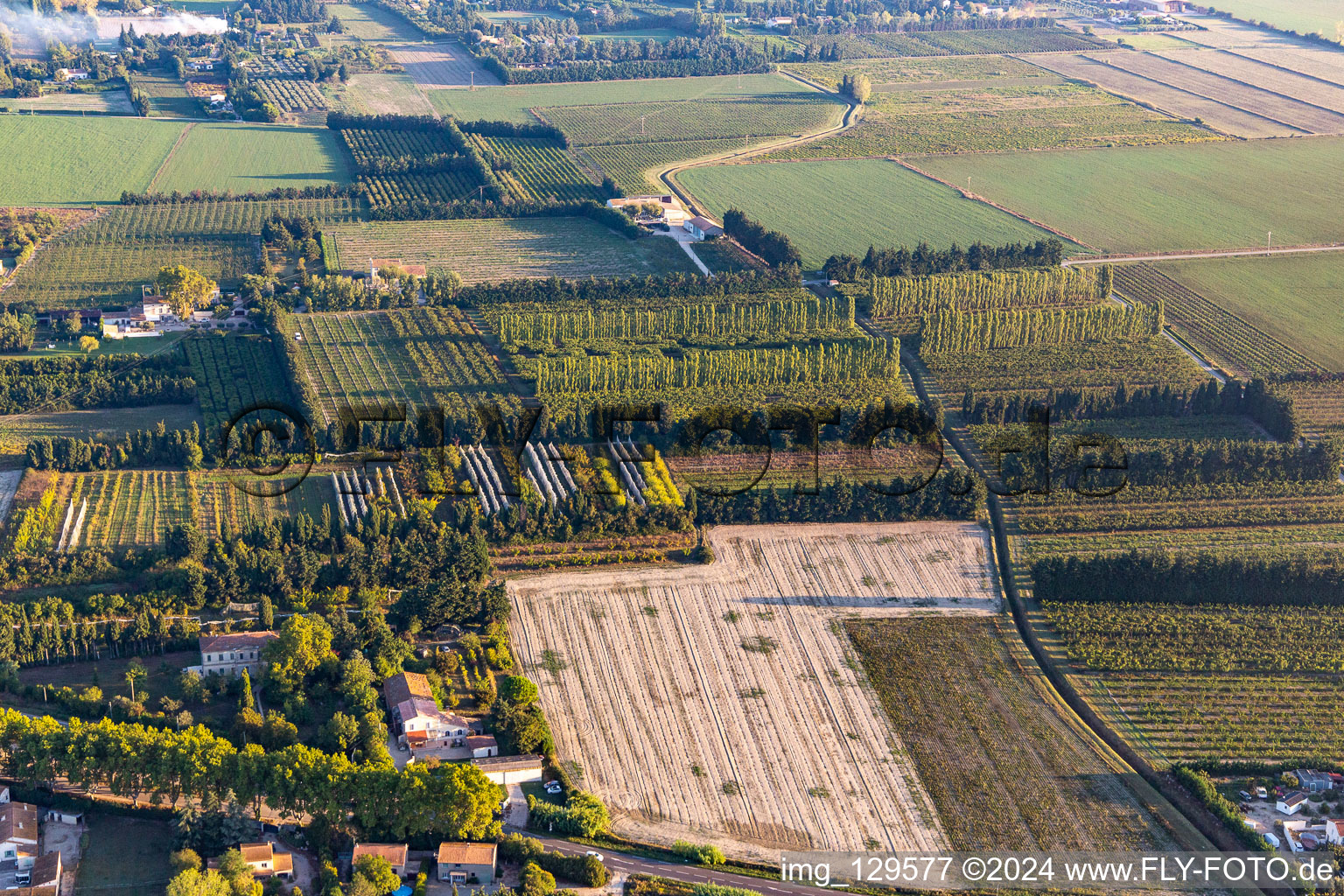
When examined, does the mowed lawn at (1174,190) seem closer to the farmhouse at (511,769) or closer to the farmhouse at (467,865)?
the farmhouse at (511,769)

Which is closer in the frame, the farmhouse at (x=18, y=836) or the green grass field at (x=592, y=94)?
the farmhouse at (x=18, y=836)

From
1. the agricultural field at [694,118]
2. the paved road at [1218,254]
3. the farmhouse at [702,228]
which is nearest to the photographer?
the paved road at [1218,254]

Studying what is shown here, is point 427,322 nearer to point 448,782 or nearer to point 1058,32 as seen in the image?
point 448,782

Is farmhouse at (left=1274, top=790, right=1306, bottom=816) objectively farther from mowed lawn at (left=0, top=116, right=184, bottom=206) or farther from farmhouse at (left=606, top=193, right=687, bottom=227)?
mowed lawn at (left=0, top=116, right=184, bottom=206)

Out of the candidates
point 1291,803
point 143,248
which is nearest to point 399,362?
point 143,248

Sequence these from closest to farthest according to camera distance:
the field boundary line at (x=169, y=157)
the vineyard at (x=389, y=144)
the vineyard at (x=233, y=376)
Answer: the vineyard at (x=233, y=376)
the field boundary line at (x=169, y=157)
the vineyard at (x=389, y=144)

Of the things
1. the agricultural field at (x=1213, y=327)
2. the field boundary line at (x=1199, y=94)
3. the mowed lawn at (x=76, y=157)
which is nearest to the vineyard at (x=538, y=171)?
the mowed lawn at (x=76, y=157)

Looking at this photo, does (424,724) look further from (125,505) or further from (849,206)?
(849,206)

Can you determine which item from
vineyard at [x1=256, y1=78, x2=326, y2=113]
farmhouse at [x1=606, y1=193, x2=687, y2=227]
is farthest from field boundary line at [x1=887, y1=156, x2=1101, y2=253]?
vineyard at [x1=256, y1=78, x2=326, y2=113]
